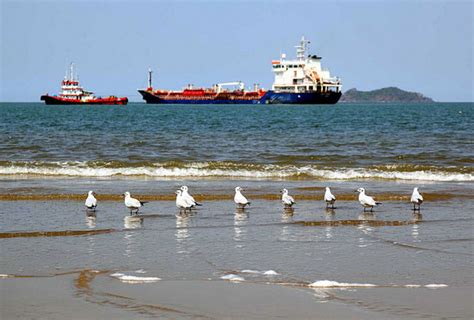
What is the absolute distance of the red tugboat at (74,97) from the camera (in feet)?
391

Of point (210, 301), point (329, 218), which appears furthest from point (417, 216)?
point (210, 301)

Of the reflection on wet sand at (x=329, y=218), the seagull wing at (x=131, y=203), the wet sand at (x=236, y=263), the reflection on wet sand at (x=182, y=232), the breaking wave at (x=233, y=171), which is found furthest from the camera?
the breaking wave at (x=233, y=171)

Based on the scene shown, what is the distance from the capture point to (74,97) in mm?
121062

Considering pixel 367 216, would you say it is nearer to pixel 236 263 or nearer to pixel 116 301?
pixel 236 263

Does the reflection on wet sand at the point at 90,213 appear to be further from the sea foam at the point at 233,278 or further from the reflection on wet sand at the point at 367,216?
the sea foam at the point at 233,278

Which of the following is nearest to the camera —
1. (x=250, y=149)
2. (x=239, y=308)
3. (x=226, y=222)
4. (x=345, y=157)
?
(x=239, y=308)

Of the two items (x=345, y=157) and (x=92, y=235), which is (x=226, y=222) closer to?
(x=92, y=235)

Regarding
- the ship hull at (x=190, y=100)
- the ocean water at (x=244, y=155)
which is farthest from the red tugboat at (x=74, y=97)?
the ocean water at (x=244, y=155)

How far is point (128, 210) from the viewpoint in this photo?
12758mm

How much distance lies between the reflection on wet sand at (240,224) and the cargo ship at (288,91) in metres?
106

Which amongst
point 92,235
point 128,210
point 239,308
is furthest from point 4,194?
point 239,308

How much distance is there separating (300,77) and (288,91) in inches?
129

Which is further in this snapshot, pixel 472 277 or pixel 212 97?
pixel 212 97

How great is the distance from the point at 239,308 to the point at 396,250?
3.23 m
